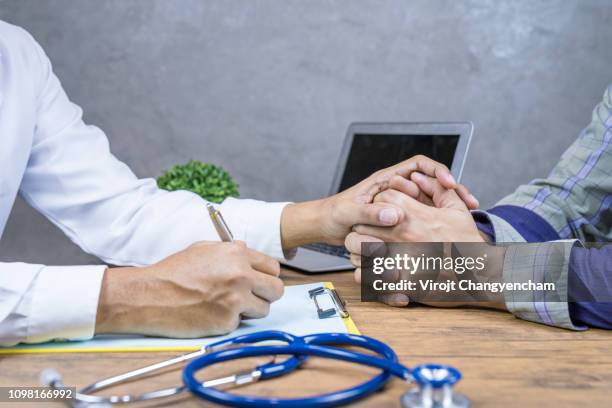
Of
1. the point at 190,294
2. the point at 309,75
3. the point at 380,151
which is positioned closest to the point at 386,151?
the point at 380,151

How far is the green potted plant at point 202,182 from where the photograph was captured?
1483 millimetres

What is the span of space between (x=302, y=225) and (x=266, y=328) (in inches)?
14.6

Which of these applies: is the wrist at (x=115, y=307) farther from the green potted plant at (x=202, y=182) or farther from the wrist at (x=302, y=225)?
the green potted plant at (x=202, y=182)

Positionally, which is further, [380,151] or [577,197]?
[380,151]

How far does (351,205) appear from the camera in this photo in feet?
3.51

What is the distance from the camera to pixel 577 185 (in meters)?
1.25

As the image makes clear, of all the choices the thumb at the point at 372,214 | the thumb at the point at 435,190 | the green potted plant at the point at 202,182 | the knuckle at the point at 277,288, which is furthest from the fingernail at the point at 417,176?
the green potted plant at the point at 202,182

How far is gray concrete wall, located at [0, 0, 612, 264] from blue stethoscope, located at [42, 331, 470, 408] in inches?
60.3

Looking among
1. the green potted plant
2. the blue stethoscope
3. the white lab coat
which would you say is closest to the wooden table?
the blue stethoscope

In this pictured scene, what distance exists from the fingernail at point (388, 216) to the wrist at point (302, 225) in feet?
0.41

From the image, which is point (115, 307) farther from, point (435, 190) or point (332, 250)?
point (332, 250)

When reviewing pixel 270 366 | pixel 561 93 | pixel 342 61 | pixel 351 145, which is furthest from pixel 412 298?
pixel 561 93

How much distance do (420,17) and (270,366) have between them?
1768mm

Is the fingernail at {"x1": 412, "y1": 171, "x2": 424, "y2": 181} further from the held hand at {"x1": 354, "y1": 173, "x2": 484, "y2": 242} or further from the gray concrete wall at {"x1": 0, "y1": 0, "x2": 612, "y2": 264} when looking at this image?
the gray concrete wall at {"x1": 0, "y1": 0, "x2": 612, "y2": 264}
